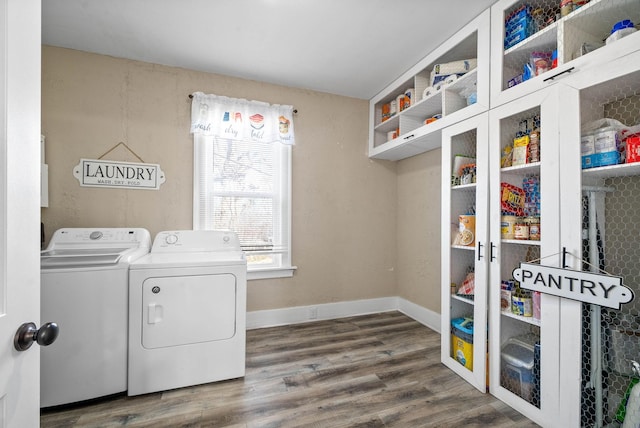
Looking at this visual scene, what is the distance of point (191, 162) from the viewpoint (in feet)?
8.71

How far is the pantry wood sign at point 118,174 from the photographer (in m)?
2.35

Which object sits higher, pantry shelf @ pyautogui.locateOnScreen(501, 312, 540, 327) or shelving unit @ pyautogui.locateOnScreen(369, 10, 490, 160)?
shelving unit @ pyautogui.locateOnScreen(369, 10, 490, 160)

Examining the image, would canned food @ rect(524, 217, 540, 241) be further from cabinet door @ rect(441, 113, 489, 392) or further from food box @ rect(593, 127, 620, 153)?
food box @ rect(593, 127, 620, 153)

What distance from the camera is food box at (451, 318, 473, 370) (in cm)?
196

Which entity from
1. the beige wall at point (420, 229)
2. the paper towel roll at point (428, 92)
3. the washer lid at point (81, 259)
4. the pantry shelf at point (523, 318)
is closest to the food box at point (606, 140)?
the pantry shelf at point (523, 318)

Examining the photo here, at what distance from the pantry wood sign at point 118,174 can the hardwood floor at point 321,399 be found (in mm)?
1619

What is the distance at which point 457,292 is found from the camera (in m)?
2.10

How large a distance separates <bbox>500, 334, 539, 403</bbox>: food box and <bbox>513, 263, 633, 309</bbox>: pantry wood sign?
0.36m

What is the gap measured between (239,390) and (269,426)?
0.40 m

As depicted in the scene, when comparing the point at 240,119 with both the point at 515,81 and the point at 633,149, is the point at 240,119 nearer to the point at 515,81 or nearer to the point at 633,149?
the point at 515,81

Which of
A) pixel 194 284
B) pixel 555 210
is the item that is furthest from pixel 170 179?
pixel 555 210

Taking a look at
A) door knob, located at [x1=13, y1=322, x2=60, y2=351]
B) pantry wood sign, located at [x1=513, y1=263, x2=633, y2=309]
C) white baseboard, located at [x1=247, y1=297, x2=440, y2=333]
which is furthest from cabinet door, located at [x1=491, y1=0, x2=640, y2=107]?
door knob, located at [x1=13, y1=322, x2=60, y2=351]

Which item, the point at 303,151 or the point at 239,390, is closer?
the point at 239,390

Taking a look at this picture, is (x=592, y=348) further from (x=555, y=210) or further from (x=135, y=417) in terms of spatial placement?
(x=135, y=417)
